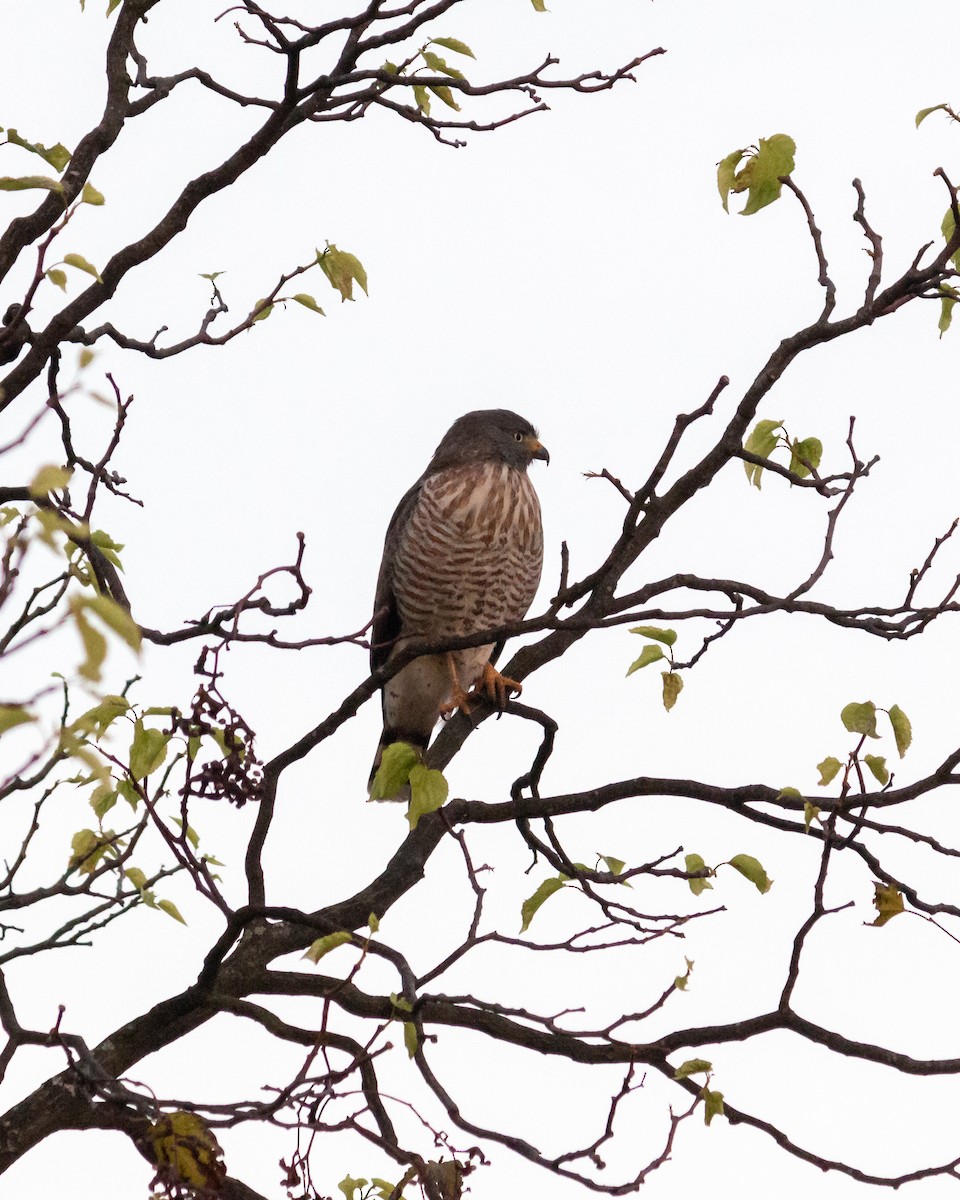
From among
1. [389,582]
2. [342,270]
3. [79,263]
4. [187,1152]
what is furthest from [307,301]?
[389,582]

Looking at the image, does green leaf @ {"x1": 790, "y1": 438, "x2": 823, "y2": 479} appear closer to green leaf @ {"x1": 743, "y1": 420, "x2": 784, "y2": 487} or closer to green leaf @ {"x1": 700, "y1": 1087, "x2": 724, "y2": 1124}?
green leaf @ {"x1": 743, "y1": 420, "x2": 784, "y2": 487}

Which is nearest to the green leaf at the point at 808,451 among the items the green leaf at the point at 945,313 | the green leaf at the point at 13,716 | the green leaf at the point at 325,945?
the green leaf at the point at 945,313

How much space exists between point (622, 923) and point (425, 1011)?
0.62 metres

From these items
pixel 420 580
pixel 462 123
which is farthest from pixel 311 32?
pixel 420 580

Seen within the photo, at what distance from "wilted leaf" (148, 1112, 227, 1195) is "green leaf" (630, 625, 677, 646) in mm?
1683

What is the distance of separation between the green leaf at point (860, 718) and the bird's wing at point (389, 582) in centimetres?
370

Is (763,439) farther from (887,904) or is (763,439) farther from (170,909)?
(170,909)

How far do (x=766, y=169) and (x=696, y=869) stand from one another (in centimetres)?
191

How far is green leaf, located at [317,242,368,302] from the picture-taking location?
4176 mm

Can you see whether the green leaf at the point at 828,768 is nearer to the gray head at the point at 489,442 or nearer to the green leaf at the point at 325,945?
the green leaf at the point at 325,945

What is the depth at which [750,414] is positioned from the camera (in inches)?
191

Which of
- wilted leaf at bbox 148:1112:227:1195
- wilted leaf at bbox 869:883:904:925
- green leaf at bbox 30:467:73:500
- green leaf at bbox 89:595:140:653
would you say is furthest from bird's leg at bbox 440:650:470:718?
green leaf at bbox 89:595:140:653

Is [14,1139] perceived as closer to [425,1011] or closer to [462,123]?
[425,1011]

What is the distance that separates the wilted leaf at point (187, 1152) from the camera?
305cm
